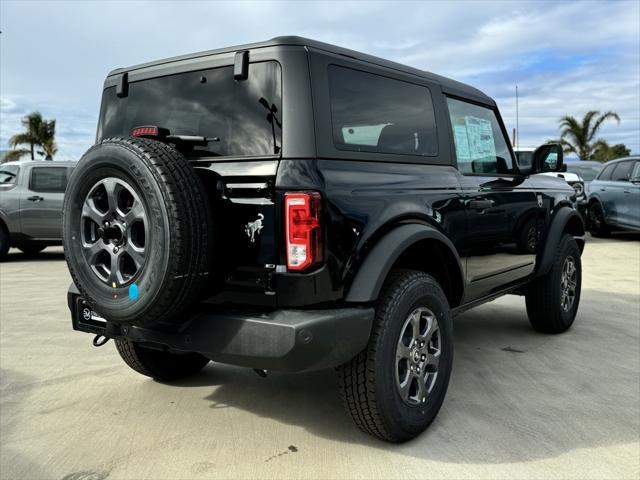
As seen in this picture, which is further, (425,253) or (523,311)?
(523,311)

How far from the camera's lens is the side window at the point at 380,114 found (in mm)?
2854

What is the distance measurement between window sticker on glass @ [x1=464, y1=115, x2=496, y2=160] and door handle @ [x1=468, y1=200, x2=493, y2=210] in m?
0.33

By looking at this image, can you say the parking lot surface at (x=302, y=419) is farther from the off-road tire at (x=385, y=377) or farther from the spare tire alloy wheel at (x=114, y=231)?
the spare tire alloy wheel at (x=114, y=231)

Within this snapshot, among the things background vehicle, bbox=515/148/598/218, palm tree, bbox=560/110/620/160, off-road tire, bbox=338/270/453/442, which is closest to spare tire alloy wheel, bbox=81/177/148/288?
off-road tire, bbox=338/270/453/442

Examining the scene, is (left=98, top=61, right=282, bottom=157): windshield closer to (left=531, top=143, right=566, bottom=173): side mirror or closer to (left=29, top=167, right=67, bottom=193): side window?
(left=531, top=143, right=566, bottom=173): side mirror

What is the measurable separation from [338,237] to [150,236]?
789mm

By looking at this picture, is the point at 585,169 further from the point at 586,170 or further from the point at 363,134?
the point at 363,134

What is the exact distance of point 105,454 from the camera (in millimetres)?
Answer: 2854

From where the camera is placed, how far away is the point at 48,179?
33.8 feet

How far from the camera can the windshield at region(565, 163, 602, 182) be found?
16.2 m

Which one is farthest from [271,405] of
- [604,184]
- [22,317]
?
[604,184]

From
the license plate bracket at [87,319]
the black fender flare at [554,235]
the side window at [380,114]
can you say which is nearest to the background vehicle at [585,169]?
the black fender flare at [554,235]

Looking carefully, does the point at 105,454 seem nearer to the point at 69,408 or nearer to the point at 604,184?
the point at 69,408

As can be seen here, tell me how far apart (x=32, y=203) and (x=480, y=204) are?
28.5 feet
